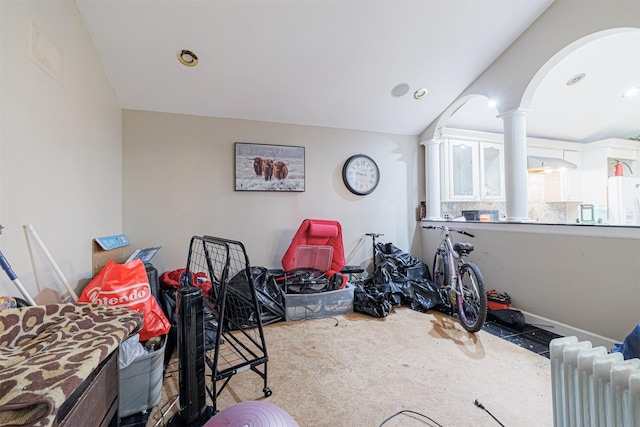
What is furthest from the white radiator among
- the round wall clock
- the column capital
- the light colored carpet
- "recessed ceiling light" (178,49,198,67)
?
"recessed ceiling light" (178,49,198,67)

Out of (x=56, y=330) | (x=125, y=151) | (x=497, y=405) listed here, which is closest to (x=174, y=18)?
(x=125, y=151)

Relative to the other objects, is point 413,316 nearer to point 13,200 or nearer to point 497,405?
point 497,405

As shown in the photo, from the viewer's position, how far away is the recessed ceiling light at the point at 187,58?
223 cm

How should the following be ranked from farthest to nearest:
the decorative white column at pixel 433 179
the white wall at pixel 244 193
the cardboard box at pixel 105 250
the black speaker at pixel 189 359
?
the decorative white column at pixel 433 179, the white wall at pixel 244 193, the cardboard box at pixel 105 250, the black speaker at pixel 189 359

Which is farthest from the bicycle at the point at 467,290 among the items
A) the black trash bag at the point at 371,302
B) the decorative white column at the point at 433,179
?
the decorative white column at the point at 433,179

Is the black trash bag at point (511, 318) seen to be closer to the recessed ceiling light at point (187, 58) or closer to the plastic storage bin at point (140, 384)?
the plastic storage bin at point (140, 384)

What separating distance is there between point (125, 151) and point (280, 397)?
9.22 feet

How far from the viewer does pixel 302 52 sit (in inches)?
92.7

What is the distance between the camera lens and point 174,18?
6.37 feet

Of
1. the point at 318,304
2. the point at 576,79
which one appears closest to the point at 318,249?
the point at 318,304

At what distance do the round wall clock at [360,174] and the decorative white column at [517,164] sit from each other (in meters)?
1.53

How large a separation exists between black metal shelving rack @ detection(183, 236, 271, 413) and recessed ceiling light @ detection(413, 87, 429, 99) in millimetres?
2735

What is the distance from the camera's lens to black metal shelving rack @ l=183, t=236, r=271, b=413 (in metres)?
1.34

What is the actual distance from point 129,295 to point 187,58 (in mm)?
2079
